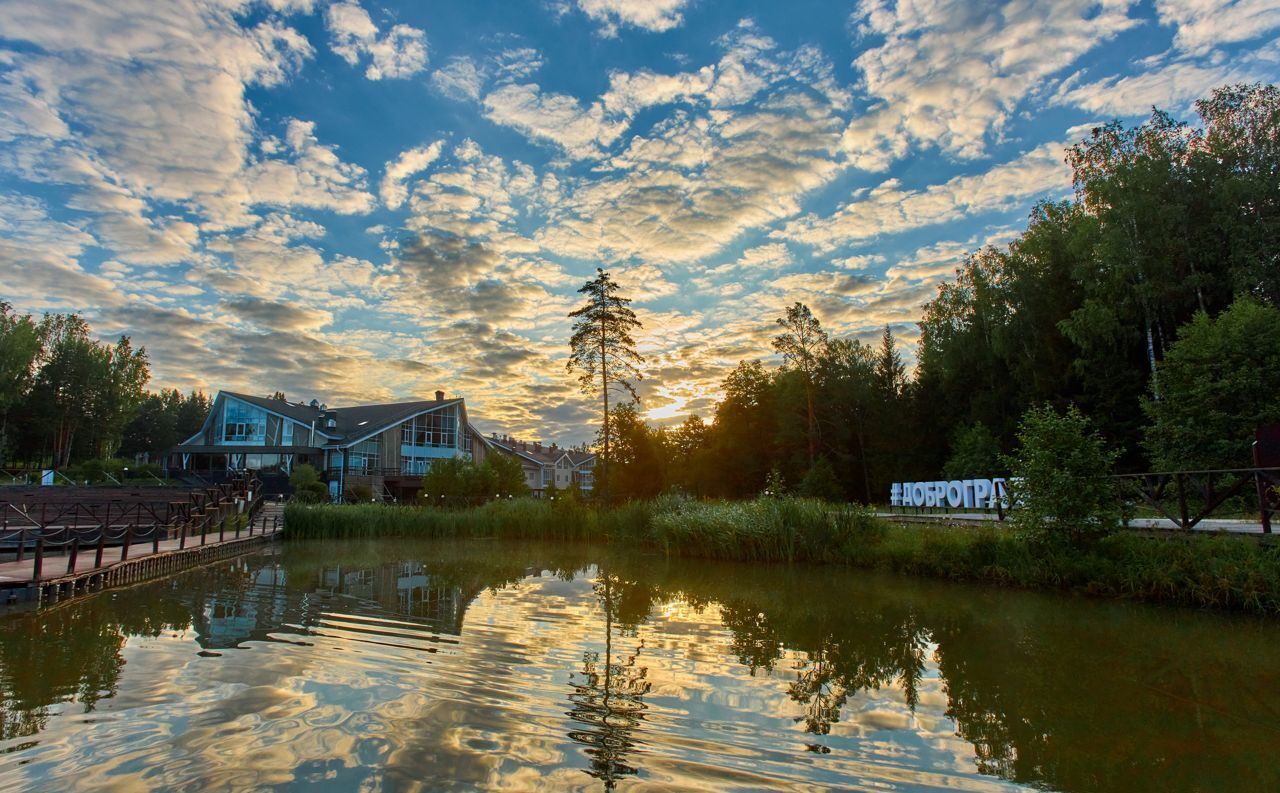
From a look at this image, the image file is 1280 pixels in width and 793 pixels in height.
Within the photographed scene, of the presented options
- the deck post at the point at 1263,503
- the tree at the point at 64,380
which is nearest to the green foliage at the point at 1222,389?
the deck post at the point at 1263,503

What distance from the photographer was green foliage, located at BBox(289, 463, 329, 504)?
3312 centimetres

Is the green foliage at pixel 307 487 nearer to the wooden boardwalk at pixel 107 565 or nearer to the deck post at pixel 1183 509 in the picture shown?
the wooden boardwalk at pixel 107 565

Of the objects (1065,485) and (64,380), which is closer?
(1065,485)

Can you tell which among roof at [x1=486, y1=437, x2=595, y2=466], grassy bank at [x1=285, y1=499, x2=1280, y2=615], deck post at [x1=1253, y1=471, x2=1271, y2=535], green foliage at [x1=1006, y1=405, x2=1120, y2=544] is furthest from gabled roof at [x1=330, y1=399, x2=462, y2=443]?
deck post at [x1=1253, y1=471, x2=1271, y2=535]

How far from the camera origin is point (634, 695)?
6008mm

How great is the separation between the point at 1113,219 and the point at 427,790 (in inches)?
1180

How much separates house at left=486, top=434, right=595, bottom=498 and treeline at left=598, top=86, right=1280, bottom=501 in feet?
102

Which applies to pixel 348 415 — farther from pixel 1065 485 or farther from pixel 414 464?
pixel 1065 485

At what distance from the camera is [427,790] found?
399 cm

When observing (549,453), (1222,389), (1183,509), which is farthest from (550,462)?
(1183,509)

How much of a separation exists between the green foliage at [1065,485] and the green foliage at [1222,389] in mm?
10887

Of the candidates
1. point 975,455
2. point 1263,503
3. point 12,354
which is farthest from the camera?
point 12,354

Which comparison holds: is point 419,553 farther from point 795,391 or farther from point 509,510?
point 795,391

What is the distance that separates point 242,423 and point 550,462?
1498 inches
